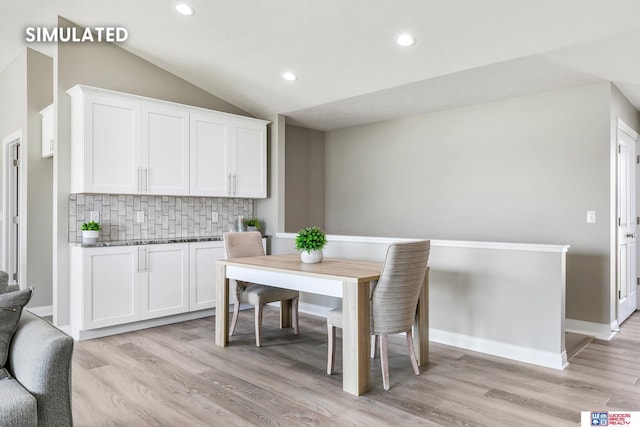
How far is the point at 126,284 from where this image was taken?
4082 millimetres

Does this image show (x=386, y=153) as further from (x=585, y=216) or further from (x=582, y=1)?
(x=582, y=1)

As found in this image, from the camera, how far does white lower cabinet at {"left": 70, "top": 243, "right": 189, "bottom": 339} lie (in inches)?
152

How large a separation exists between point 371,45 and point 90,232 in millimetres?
3023

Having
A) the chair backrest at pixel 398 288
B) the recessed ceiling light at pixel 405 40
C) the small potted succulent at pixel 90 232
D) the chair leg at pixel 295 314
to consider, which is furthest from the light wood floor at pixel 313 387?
the recessed ceiling light at pixel 405 40

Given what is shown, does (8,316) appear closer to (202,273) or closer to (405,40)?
(202,273)

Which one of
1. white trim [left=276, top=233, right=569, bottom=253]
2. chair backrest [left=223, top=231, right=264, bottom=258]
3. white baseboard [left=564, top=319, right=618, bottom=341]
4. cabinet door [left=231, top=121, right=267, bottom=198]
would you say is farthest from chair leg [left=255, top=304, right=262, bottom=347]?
white baseboard [left=564, top=319, right=618, bottom=341]

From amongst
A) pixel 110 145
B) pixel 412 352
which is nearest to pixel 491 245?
pixel 412 352

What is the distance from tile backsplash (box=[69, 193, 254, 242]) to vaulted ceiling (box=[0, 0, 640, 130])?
1.36 meters

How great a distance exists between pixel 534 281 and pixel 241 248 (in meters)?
2.52

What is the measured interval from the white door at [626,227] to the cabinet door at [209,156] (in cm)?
409

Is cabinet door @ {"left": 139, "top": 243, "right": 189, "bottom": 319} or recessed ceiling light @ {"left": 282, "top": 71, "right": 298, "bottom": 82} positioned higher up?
recessed ceiling light @ {"left": 282, "top": 71, "right": 298, "bottom": 82}

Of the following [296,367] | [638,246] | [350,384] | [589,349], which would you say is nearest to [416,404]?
[350,384]

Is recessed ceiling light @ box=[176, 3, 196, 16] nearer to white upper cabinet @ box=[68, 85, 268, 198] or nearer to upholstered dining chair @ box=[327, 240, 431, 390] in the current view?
white upper cabinet @ box=[68, 85, 268, 198]

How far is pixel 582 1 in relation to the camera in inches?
107
